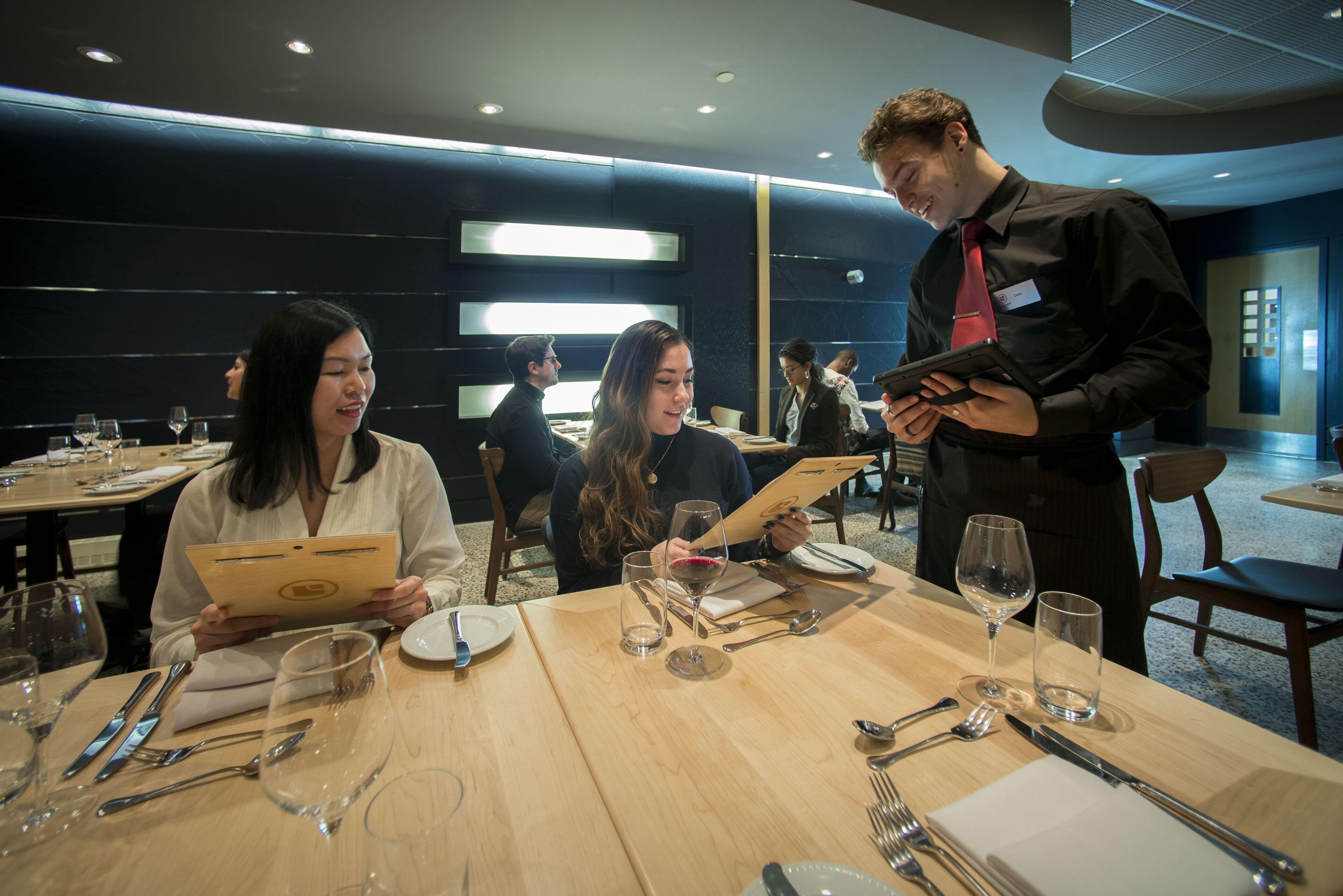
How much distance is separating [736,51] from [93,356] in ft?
17.4

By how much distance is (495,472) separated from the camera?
9.93 feet

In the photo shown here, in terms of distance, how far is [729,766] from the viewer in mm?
755

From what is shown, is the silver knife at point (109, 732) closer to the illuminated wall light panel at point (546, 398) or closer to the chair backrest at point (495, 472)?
the chair backrest at point (495, 472)

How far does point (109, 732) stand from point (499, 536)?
2346 mm

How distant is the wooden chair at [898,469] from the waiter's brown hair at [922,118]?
3370 millimetres

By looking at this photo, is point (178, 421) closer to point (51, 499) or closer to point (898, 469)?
point (51, 499)

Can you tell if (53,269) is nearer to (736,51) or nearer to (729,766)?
(736,51)

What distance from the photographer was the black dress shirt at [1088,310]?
1188 mm

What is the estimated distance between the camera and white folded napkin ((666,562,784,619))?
4.00ft

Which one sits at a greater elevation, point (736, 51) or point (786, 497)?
point (736, 51)

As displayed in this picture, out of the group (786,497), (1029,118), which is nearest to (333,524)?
(786,497)

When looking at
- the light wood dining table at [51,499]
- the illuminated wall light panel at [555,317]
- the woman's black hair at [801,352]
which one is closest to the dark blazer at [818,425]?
the woman's black hair at [801,352]

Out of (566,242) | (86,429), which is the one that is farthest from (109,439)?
(566,242)

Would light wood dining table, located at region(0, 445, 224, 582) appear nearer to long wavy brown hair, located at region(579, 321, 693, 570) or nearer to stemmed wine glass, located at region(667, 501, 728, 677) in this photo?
long wavy brown hair, located at region(579, 321, 693, 570)
